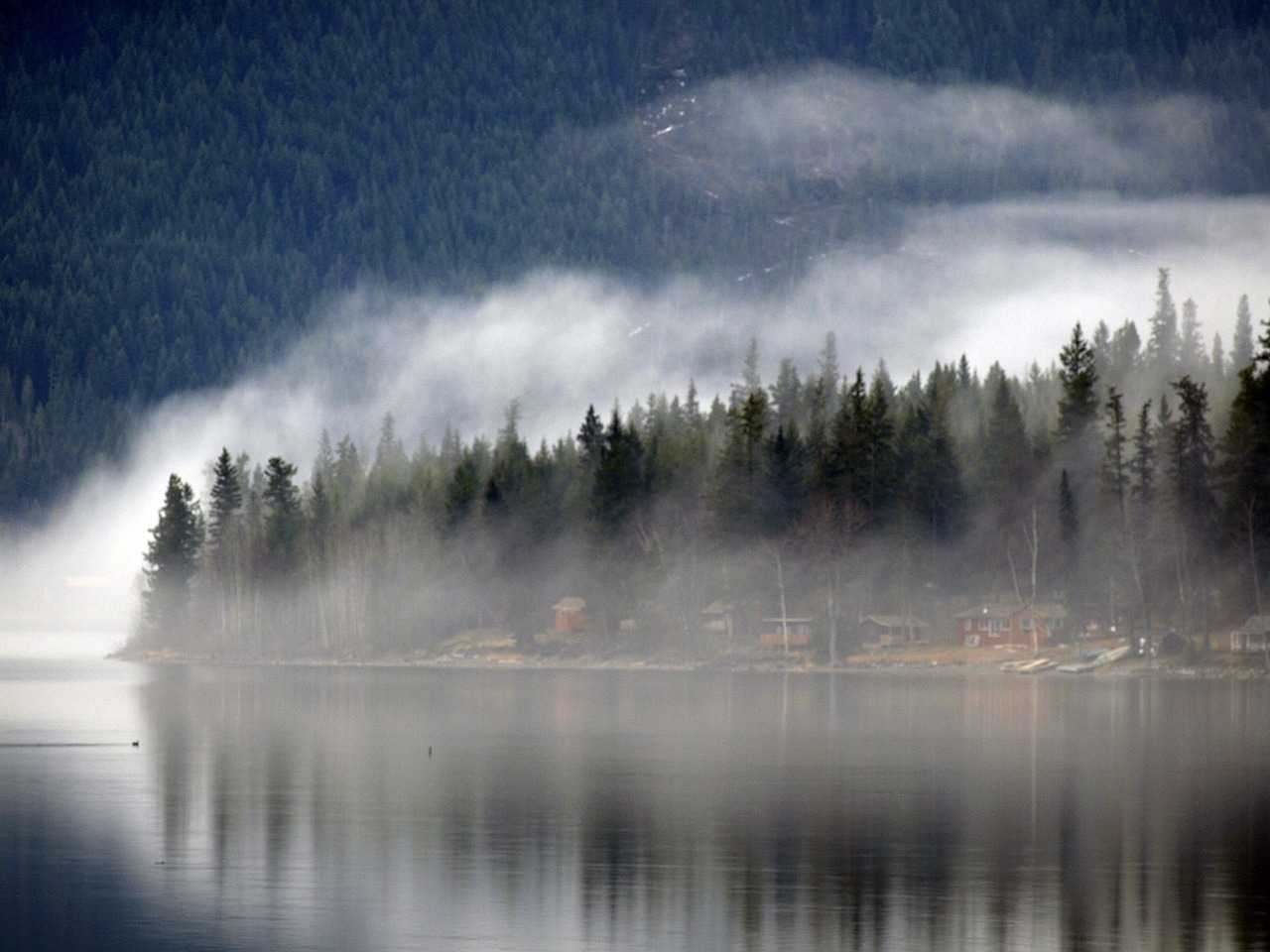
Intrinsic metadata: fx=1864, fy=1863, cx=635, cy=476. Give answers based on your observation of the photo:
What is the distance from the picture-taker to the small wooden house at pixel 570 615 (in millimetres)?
189625

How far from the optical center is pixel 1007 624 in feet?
536

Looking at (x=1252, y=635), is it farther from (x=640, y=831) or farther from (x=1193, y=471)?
(x=640, y=831)

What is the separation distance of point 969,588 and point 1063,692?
163 feet

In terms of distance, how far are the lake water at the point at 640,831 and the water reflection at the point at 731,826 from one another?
0.49ft

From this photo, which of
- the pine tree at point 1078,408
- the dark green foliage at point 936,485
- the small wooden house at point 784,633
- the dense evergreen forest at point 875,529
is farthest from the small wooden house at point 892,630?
the pine tree at point 1078,408

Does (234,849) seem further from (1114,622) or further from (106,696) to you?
(1114,622)

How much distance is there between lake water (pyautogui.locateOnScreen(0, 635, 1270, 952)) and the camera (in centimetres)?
3506

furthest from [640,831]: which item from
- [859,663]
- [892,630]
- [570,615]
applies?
[570,615]

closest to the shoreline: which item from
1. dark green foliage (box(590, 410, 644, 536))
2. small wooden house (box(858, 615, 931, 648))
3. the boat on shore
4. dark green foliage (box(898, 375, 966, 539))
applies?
the boat on shore

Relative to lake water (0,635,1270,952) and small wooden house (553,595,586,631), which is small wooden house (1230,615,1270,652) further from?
small wooden house (553,595,586,631)

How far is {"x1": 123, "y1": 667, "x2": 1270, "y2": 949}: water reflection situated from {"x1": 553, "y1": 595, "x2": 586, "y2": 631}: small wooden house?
92802 mm

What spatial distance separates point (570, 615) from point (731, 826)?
14333 cm

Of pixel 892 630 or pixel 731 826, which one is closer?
pixel 731 826

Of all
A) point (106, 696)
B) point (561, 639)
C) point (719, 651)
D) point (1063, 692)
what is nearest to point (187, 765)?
point (106, 696)
